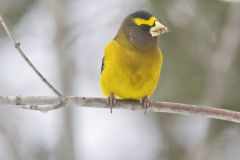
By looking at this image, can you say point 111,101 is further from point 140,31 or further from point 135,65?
point 140,31

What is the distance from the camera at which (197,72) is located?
9.36m

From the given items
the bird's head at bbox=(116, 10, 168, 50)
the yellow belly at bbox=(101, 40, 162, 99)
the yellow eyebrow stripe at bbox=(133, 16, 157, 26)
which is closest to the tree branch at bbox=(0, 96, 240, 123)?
the yellow belly at bbox=(101, 40, 162, 99)

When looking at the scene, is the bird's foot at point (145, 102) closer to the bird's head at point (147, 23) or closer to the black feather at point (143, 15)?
the bird's head at point (147, 23)

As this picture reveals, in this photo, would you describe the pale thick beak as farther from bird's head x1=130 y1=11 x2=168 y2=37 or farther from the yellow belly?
the yellow belly

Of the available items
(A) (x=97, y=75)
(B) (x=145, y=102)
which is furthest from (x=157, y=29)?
(A) (x=97, y=75)

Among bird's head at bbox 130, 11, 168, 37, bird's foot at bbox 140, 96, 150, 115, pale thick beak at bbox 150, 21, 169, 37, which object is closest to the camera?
pale thick beak at bbox 150, 21, 169, 37

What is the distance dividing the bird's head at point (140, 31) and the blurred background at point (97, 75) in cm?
213

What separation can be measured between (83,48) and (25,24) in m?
1.19

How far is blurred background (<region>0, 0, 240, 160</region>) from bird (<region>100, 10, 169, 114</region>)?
1980 mm

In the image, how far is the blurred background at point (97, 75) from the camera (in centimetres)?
806

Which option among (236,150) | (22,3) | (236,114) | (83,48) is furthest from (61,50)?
(236,114)

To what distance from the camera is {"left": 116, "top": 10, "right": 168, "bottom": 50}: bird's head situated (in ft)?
16.7

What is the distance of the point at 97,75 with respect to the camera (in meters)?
11.3

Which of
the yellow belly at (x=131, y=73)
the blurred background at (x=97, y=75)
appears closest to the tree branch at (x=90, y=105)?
the yellow belly at (x=131, y=73)
